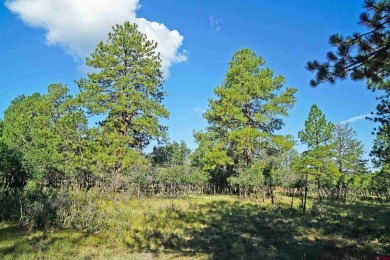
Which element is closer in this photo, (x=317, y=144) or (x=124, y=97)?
(x=124, y=97)

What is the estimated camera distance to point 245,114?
32938mm

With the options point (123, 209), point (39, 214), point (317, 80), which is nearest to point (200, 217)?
point (123, 209)

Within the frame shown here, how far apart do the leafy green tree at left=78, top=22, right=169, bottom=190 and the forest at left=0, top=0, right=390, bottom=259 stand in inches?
4.2

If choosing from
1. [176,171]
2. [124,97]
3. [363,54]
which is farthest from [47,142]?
[363,54]

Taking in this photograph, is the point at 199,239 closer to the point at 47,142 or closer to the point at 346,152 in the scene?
the point at 47,142

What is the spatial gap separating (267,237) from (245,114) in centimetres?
2154

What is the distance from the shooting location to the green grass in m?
8.97

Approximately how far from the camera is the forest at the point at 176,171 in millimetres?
9570

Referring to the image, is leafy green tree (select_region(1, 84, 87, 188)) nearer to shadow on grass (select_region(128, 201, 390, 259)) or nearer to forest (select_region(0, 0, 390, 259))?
forest (select_region(0, 0, 390, 259))

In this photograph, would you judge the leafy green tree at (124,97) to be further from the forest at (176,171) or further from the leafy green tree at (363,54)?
the leafy green tree at (363,54)

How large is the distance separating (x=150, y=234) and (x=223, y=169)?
1143 inches

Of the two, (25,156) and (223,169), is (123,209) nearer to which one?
(25,156)

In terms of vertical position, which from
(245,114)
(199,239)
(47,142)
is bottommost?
(199,239)

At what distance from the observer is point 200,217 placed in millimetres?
16438
